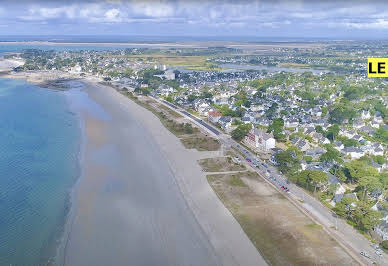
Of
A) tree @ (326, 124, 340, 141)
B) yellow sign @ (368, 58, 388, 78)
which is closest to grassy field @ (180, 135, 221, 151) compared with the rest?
tree @ (326, 124, 340, 141)

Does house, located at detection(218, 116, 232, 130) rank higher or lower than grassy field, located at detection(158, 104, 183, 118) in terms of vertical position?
lower

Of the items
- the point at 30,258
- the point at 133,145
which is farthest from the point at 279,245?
the point at 133,145

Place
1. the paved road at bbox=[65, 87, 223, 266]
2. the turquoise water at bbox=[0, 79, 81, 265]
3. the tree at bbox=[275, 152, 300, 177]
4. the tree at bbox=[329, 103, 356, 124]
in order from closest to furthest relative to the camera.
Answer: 1. the paved road at bbox=[65, 87, 223, 266]
2. the turquoise water at bbox=[0, 79, 81, 265]
3. the tree at bbox=[275, 152, 300, 177]
4. the tree at bbox=[329, 103, 356, 124]

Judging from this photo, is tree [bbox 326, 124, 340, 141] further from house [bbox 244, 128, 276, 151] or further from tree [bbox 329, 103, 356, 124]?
house [bbox 244, 128, 276, 151]

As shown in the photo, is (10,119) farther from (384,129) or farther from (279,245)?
(384,129)

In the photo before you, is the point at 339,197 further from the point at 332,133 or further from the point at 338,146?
the point at 332,133

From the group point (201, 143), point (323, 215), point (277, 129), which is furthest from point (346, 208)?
point (201, 143)

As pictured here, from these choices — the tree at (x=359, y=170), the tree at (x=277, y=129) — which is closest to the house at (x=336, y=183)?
the tree at (x=359, y=170)
